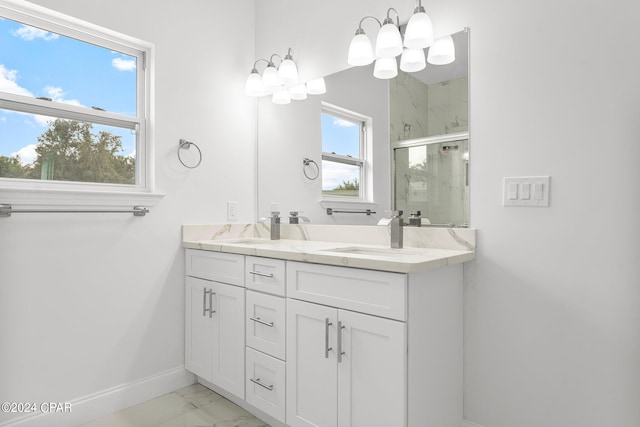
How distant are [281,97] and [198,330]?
153 centimetres

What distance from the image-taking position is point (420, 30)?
1794mm

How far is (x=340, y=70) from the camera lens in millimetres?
2291

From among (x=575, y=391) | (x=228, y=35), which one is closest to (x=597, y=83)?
(x=575, y=391)

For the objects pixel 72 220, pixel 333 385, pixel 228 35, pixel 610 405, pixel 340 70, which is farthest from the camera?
pixel 228 35

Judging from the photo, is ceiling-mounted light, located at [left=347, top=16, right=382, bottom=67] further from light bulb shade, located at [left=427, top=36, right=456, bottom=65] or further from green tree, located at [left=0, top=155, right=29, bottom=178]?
green tree, located at [left=0, top=155, right=29, bottom=178]

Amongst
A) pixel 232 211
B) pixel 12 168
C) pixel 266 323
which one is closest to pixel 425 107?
pixel 266 323

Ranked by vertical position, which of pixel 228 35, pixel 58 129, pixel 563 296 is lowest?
pixel 563 296

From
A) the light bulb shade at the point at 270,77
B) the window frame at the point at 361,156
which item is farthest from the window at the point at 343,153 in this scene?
the light bulb shade at the point at 270,77

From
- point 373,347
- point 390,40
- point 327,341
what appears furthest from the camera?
point 390,40

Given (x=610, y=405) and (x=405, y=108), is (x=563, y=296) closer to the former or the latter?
(x=610, y=405)

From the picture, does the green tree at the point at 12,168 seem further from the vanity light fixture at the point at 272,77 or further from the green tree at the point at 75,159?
the vanity light fixture at the point at 272,77

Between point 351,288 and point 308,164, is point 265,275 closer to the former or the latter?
point 351,288

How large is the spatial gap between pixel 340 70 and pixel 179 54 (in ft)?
3.19

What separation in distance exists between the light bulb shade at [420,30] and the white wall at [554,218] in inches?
3.9
